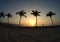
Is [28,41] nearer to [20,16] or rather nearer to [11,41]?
[11,41]

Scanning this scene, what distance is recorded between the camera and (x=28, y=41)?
18406mm

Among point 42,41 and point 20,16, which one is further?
point 20,16

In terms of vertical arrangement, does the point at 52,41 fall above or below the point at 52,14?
below

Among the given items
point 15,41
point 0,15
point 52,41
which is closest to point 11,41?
point 15,41

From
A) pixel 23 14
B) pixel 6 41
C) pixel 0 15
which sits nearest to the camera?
pixel 6 41

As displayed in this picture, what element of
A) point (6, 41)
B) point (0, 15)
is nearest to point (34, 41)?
point (6, 41)

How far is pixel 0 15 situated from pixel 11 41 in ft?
147

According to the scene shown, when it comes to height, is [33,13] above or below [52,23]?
above

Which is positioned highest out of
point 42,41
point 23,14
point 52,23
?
point 23,14

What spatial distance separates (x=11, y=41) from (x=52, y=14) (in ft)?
134

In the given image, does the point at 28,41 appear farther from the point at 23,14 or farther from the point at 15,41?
the point at 23,14

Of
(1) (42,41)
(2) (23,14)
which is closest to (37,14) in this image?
(2) (23,14)

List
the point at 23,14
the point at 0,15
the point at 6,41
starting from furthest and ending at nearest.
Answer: the point at 0,15 < the point at 23,14 < the point at 6,41

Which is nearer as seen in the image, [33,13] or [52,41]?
[52,41]
